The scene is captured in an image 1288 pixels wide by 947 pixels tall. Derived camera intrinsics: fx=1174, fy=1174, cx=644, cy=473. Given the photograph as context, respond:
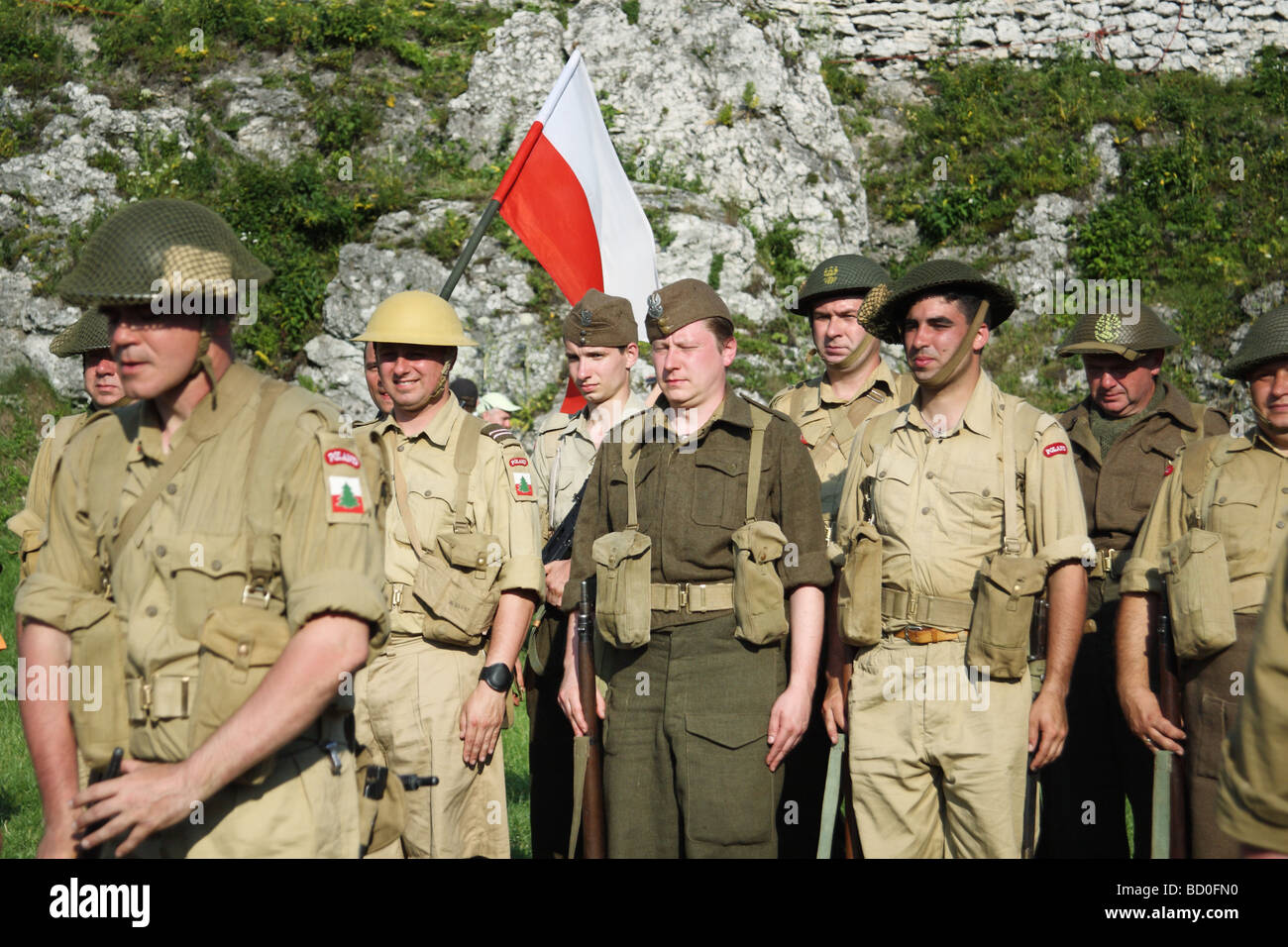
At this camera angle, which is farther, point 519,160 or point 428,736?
point 519,160

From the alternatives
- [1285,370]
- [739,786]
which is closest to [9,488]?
[739,786]

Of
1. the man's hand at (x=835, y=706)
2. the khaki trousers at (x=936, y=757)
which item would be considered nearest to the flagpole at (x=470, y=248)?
the man's hand at (x=835, y=706)

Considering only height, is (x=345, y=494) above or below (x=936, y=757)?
above

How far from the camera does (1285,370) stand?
16.2 ft

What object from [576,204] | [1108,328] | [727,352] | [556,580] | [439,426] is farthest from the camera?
[576,204]

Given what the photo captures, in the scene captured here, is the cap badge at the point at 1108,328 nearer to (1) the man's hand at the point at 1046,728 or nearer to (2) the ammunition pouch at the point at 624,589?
(1) the man's hand at the point at 1046,728

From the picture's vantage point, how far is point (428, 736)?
4957 millimetres

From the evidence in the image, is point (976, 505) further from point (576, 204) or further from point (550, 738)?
point (576, 204)

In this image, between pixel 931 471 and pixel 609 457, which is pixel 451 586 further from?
pixel 931 471

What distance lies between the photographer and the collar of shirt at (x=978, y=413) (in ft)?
16.3

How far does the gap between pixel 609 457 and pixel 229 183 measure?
485 inches

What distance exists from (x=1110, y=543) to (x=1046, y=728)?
1862 millimetres

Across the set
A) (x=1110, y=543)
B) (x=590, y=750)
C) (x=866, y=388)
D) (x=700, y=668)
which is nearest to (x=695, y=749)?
(x=700, y=668)

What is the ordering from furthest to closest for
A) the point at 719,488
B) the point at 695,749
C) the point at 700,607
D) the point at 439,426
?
the point at 439,426
the point at 719,488
the point at 700,607
the point at 695,749
